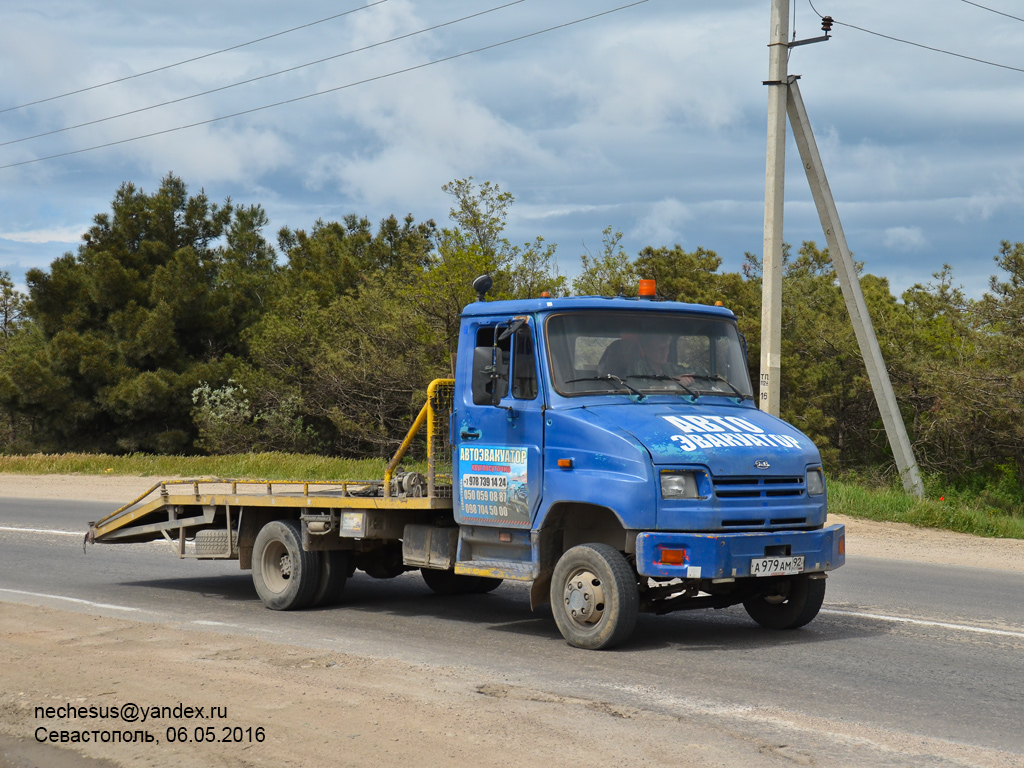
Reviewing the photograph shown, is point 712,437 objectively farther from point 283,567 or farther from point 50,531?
point 50,531

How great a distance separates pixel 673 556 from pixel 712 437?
88cm

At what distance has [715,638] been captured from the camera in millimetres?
8375

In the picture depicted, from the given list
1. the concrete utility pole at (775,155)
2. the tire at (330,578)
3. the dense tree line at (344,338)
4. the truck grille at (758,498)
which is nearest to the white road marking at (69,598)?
the tire at (330,578)

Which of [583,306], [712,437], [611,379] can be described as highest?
A: [583,306]

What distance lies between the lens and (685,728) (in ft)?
18.6

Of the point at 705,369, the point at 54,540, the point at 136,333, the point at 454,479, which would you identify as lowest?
the point at 54,540

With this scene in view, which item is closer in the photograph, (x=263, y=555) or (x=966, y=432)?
(x=263, y=555)

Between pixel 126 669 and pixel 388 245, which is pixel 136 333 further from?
pixel 126 669

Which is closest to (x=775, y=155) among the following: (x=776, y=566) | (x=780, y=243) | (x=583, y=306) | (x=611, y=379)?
(x=780, y=243)

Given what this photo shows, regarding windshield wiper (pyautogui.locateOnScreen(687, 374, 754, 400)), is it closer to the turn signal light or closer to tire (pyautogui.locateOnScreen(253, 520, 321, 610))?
the turn signal light

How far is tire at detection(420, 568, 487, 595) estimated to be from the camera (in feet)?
35.2

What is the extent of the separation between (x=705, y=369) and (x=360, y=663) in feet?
11.3

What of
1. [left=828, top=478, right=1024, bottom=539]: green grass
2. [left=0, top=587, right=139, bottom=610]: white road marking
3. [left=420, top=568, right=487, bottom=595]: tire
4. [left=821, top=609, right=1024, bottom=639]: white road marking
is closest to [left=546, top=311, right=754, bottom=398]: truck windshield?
[left=821, top=609, right=1024, bottom=639]: white road marking

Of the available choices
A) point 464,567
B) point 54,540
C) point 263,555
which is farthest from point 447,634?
point 54,540
